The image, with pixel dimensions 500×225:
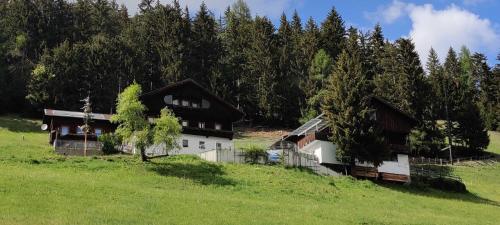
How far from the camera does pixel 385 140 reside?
56.5 meters

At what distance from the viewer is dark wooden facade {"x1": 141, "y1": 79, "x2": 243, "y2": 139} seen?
64.1 metres

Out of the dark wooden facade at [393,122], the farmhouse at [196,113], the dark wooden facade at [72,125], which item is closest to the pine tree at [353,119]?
the dark wooden facade at [393,122]

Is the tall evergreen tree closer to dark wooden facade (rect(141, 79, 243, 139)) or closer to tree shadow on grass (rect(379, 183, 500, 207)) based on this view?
tree shadow on grass (rect(379, 183, 500, 207))

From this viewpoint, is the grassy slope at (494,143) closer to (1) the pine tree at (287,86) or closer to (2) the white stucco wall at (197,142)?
(1) the pine tree at (287,86)

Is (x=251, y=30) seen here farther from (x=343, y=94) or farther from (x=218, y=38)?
(x=343, y=94)

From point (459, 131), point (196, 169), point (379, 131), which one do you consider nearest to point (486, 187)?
point (379, 131)

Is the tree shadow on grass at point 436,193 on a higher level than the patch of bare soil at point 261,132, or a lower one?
lower

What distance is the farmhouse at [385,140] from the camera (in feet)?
190

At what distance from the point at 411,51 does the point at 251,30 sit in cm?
3564

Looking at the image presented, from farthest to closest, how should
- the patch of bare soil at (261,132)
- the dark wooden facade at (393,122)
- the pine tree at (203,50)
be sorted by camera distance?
1. the pine tree at (203,50)
2. the patch of bare soil at (261,132)
3. the dark wooden facade at (393,122)

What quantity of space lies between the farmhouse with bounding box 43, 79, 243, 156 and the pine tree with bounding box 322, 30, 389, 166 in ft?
41.2

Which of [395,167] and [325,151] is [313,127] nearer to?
[325,151]

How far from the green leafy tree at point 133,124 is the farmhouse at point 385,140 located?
1783 cm

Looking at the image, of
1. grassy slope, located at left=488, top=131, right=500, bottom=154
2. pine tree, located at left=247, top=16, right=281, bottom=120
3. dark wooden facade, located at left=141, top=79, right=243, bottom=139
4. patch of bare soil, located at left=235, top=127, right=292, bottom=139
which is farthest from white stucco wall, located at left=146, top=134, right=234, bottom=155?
grassy slope, located at left=488, top=131, right=500, bottom=154
